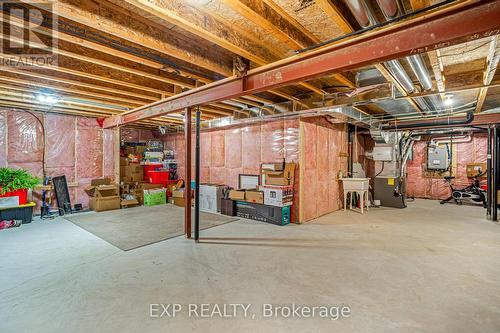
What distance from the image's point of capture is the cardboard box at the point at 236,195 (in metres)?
5.36

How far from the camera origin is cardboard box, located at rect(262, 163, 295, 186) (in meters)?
4.90

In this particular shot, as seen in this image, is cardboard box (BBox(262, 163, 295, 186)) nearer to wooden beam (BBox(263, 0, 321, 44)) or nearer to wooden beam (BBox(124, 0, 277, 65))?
wooden beam (BBox(124, 0, 277, 65))

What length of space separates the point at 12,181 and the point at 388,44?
6.47 m

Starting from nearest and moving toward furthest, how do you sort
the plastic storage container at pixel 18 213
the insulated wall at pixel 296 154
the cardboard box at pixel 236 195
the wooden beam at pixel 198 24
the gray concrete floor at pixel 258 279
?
the wooden beam at pixel 198 24 → the gray concrete floor at pixel 258 279 → the plastic storage container at pixel 18 213 → the insulated wall at pixel 296 154 → the cardboard box at pixel 236 195

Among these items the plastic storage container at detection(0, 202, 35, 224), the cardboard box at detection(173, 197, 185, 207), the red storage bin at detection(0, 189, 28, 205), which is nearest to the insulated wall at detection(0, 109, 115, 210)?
the red storage bin at detection(0, 189, 28, 205)

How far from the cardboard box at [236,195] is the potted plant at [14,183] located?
402 cm

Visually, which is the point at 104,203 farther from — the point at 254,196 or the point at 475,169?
the point at 475,169

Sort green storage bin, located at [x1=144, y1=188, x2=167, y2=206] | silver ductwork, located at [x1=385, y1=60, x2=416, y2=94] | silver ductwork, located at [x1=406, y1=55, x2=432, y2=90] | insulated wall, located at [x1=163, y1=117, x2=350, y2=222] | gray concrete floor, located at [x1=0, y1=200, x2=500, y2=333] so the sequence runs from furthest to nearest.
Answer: green storage bin, located at [x1=144, y1=188, x2=167, y2=206] → insulated wall, located at [x1=163, y1=117, x2=350, y2=222] → silver ductwork, located at [x1=385, y1=60, x2=416, y2=94] → silver ductwork, located at [x1=406, y1=55, x2=432, y2=90] → gray concrete floor, located at [x1=0, y1=200, x2=500, y2=333]

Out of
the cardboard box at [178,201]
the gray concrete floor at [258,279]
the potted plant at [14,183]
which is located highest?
the potted plant at [14,183]

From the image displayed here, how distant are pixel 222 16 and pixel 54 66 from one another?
91.6 inches

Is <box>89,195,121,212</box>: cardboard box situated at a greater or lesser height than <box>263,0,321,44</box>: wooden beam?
lesser

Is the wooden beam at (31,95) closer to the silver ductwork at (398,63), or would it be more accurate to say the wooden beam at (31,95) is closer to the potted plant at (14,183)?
the potted plant at (14,183)

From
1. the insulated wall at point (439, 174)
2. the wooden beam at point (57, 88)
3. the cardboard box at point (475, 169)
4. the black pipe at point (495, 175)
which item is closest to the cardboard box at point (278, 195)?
the wooden beam at point (57, 88)

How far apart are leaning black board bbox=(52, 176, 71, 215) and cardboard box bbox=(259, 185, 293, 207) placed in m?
4.78
